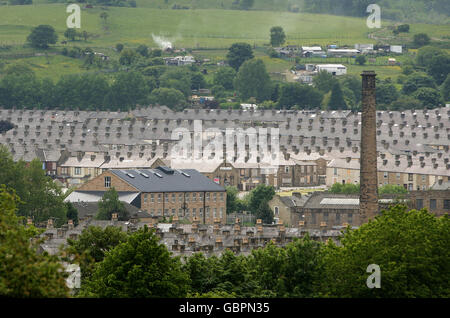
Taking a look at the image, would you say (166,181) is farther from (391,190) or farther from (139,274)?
(139,274)

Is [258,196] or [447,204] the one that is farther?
[258,196]

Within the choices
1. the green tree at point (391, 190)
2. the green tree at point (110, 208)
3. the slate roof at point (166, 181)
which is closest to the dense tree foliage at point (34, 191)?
the green tree at point (110, 208)

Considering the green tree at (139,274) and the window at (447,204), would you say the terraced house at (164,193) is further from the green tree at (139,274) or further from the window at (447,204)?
the green tree at (139,274)

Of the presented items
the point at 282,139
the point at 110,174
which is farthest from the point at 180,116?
the point at 110,174

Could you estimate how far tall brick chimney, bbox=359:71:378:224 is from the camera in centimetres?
9288

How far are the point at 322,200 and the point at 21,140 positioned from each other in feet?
235

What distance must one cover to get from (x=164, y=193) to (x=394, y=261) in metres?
63.8

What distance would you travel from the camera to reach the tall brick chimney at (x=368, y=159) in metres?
92.9

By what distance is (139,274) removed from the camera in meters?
49.8

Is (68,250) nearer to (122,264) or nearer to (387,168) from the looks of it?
(122,264)

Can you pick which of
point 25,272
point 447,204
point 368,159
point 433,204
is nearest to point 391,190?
point 433,204

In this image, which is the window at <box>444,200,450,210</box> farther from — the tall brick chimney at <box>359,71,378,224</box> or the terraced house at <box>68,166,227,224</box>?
the terraced house at <box>68,166,227,224</box>

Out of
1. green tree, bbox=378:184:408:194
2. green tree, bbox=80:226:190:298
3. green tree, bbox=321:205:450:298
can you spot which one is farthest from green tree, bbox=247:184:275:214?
green tree, bbox=80:226:190:298

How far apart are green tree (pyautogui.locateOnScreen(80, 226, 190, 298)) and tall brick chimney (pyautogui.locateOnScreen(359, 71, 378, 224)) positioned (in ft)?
136
